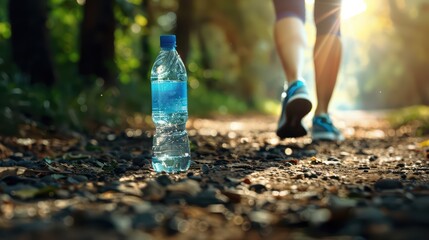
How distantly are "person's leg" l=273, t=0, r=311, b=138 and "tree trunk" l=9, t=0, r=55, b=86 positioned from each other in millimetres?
4203

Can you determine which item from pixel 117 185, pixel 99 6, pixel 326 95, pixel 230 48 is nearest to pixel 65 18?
pixel 99 6

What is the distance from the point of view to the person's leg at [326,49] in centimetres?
600

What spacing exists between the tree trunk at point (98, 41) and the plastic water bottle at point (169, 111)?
19.3ft

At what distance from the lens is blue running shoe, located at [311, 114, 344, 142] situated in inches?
245

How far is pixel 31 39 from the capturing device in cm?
882

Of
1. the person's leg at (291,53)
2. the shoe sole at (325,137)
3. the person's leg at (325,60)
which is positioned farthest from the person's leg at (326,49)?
the person's leg at (291,53)

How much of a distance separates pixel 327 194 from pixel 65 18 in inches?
517

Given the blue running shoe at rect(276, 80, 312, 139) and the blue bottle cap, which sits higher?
the blue bottle cap

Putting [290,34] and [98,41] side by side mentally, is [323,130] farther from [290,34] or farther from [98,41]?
[98,41]

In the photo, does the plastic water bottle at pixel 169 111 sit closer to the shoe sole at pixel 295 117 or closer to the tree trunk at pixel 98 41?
the shoe sole at pixel 295 117

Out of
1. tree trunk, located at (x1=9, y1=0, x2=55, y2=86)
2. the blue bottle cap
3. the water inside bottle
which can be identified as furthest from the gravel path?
tree trunk, located at (x1=9, y1=0, x2=55, y2=86)

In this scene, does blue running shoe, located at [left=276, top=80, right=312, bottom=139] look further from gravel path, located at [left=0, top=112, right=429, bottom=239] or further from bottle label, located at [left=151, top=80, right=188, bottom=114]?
bottle label, located at [left=151, top=80, right=188, bottom=114]

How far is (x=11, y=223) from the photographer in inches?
87.0

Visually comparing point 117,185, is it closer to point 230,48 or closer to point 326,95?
point 326,95
